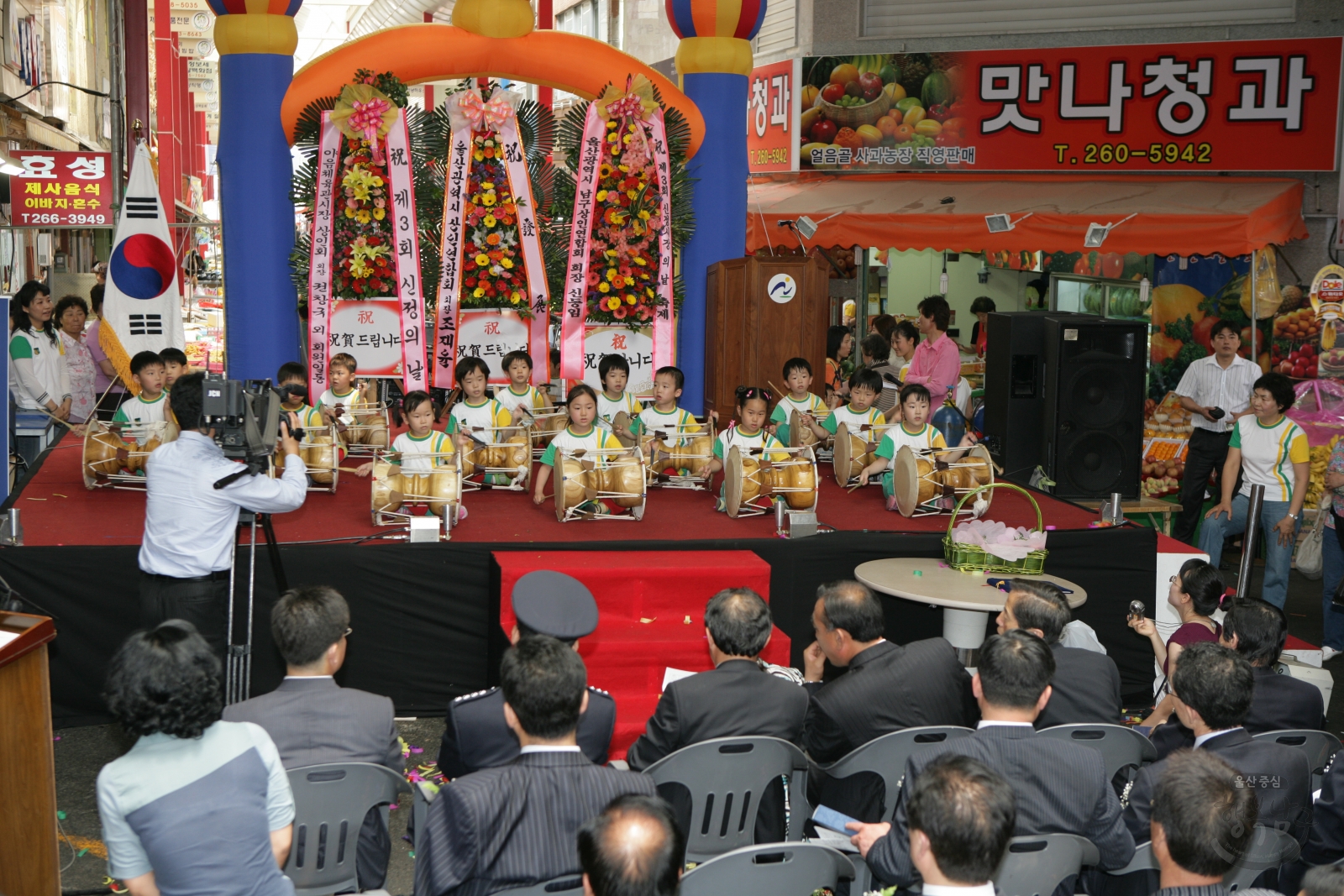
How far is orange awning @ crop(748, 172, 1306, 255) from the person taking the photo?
9.59 metres

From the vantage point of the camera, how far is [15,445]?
354 inches

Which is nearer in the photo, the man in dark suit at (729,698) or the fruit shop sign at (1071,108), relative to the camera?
the man in dark suit at (729,698)

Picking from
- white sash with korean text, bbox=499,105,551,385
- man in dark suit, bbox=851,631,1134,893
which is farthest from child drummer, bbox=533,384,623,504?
man in dark suit, bbox=851,631,1134,893

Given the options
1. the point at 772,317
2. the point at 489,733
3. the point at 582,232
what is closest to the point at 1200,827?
the point at 489,733

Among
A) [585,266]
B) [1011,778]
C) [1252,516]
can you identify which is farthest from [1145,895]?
[585,266]

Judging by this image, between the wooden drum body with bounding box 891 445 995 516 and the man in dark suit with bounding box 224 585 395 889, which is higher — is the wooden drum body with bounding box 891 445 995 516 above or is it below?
above

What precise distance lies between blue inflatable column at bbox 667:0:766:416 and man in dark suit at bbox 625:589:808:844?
653 cm

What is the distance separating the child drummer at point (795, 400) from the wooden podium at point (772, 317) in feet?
2.24

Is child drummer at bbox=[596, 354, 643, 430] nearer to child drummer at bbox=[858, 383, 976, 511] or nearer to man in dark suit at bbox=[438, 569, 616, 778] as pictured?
child drummer at bbox=[858, 383, 976, 511]

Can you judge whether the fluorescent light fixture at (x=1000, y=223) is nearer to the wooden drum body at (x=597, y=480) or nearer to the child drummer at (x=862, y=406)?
the child drummer at (x=862, y=406)

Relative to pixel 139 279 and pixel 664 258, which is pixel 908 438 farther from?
pixel 139 279

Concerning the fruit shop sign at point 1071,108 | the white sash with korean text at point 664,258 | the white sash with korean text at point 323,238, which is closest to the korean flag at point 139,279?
the white sash with korean text at point 323,238

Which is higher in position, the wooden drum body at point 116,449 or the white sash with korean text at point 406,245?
the white sash with korean text at point 406,245

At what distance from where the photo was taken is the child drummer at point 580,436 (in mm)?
7016
